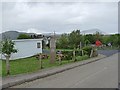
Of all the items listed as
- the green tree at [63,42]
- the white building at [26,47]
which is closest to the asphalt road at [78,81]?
the white building at [26,47]

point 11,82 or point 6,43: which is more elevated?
point 6,43

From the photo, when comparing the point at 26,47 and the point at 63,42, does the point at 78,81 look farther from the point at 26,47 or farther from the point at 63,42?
the point at 63,42

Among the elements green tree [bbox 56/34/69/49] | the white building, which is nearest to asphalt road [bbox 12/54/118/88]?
the white building

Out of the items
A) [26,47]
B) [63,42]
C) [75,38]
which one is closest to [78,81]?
[26,47]

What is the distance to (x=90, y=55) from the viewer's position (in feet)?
151

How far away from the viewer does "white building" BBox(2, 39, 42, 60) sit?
4055cm

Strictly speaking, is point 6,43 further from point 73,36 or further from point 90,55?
point 73,36

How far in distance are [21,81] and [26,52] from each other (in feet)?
92.1

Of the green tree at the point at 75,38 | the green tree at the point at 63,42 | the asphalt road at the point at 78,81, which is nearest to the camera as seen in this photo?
the asphalt road at the point at 78,81

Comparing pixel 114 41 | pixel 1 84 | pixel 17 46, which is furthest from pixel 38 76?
pixel 114 41

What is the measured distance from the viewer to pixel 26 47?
1697 inches

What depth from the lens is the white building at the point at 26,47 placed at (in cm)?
4055

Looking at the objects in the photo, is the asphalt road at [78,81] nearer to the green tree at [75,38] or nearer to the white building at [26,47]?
the white building at [26,47]

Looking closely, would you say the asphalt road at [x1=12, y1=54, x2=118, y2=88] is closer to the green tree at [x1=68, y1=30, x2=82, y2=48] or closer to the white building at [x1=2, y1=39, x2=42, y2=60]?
the white building at [x1=2, y1=39, x2=42, y2=60]
